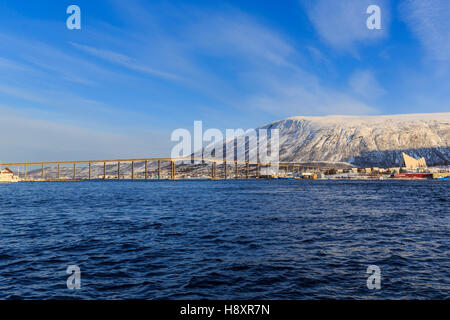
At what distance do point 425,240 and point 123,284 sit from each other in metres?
18.8

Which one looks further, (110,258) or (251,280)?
(110,258)

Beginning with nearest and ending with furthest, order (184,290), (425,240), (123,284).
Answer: (184,290) → (123,284) → (425,240)
